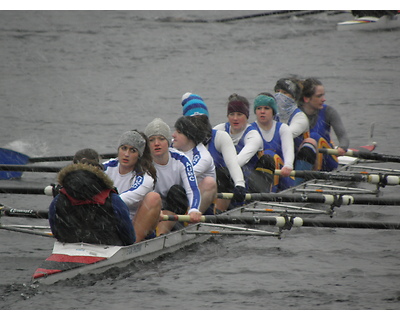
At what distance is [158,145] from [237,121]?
1807 mm

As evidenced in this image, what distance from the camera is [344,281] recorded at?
8.86 m

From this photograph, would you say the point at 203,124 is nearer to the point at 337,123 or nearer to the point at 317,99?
the point at 317,99

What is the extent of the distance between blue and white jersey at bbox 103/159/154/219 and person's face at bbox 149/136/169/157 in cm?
45

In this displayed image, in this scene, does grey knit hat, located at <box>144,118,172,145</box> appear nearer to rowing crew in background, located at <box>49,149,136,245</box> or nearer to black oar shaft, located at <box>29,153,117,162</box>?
rowing crew in background, located at <box>49,149,136,245</box>


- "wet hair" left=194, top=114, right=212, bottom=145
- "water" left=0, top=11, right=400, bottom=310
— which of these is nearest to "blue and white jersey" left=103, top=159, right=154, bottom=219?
"water" left=0, top=11, right=400, bottom=310

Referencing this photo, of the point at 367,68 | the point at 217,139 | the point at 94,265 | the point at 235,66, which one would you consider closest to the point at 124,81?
the point at 235,66

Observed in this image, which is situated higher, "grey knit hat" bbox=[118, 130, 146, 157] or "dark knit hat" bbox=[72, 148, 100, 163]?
"grey knit hat" bbox=[118, 130, 146, 157]

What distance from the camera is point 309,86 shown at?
39.5 ft

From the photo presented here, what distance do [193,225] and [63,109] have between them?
574 inches

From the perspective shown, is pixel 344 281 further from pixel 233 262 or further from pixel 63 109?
pixel 63 109

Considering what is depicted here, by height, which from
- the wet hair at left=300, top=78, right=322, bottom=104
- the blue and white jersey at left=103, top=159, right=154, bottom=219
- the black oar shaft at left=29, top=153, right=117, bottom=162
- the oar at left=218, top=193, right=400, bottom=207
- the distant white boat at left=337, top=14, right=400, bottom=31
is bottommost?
the oar at left=218, top=193, right=400, bottom=207

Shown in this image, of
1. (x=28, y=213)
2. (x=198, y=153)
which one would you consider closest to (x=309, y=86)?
(x=198, y=153)

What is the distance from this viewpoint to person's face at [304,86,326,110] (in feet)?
39.5

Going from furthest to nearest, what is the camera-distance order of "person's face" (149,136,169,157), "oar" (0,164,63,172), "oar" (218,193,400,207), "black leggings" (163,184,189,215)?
"oar" (0,164,63,172) < "oar" (218,193,400,207) < "black leggings" (163,184,189,215) < "person's face" (149,136,169,157)
